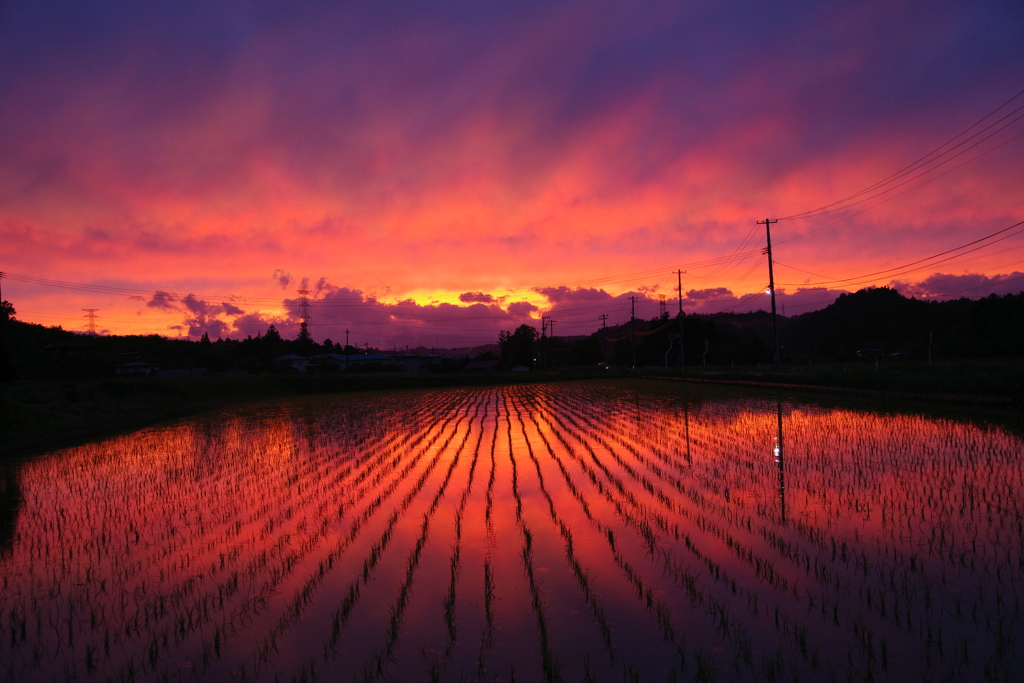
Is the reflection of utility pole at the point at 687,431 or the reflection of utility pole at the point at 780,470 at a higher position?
the reflection of utility pole at the point at 780,470

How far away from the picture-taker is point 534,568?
17.3ft

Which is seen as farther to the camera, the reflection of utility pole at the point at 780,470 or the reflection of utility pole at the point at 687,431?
the reflection of utility pole at the point at 687,431

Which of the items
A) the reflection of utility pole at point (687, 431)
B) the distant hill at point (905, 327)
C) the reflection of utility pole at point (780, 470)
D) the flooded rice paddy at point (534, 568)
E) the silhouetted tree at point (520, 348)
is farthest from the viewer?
the silhouetted tree at point (520, 348)

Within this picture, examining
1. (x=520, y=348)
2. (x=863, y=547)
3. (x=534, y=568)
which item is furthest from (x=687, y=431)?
(x=520, y=348)

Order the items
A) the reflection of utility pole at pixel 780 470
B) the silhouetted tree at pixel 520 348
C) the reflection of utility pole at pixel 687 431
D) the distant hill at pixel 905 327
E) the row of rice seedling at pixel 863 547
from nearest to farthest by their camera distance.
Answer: the row of rice seedling at pixel 863 547 → the reflection of utility pole at pixel 780 470 → the reflection of utility pole at pixel 687 431 → the distant hill at pixel 905 327 → the silhouetted tree at pixel 520 348

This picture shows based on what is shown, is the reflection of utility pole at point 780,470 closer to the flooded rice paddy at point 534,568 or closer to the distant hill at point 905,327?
the flooded rice paddy at point 534,568

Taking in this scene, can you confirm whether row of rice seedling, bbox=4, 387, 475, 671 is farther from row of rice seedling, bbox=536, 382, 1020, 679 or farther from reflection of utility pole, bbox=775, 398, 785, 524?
reflection of utility pole, bbox=775, 398, 785, 524

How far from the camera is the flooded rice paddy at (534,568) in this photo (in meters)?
3.70

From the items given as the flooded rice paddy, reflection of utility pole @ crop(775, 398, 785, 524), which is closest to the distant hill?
reflection of utility pole @ crop(775, 398, 785, 524)

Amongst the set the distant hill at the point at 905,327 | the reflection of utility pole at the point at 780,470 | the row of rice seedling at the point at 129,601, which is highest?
the distant hill at the point at 905,327

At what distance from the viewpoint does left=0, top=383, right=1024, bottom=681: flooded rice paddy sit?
3.70 metres

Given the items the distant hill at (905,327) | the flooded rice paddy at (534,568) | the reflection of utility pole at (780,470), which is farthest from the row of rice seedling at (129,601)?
the distant hill at (905,327)

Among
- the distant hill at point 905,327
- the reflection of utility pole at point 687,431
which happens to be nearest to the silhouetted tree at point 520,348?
the distant hill at point 905,327

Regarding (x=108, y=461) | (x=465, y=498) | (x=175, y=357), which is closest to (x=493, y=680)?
(x=465, y=498)
